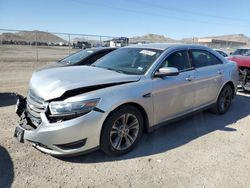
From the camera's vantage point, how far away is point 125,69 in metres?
4.42

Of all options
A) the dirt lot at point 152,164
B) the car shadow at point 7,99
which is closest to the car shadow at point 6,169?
the dirt lot at point 152,164

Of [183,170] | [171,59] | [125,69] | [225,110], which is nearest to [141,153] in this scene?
[183,170]

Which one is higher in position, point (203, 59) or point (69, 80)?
point (203, 59)

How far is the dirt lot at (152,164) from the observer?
10.8 ft

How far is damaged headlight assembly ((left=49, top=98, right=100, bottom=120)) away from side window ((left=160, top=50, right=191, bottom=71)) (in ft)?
5.48

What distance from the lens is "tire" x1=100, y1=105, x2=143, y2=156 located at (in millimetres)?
3627

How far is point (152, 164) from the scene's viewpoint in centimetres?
372

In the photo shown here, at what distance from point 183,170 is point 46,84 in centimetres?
224

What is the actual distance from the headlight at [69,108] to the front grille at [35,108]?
0.71 feet

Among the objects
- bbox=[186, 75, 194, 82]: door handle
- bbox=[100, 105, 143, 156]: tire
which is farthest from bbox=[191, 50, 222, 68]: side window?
bbox=[100, 105, 143, 156]: tire

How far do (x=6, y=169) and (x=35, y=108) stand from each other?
867 millimetres

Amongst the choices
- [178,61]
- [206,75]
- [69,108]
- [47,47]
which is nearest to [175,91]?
[178,61]

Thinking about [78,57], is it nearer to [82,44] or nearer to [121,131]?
[121,131]

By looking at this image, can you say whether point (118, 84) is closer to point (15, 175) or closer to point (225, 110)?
point (15, 175)
